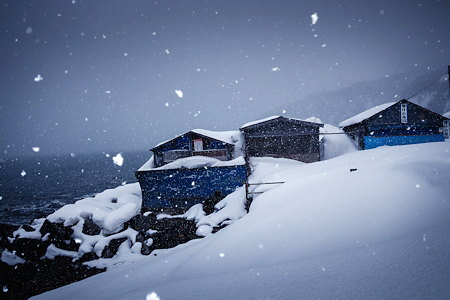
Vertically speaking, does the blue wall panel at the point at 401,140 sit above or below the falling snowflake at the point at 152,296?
above

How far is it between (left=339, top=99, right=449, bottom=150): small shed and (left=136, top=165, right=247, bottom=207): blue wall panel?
50.5ft

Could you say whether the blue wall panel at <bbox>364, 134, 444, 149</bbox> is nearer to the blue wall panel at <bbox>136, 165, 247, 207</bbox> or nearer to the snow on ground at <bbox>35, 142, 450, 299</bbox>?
the blue wall panel at <bbox>136, 165, 247, 207</bbox>

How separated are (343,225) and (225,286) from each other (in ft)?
9.30

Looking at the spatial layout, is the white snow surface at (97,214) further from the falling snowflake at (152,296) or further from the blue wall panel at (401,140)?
the blue wall panel at (401,140)

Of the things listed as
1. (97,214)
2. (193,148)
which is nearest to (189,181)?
(193,148)

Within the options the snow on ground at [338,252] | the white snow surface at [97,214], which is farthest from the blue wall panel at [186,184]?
the snow on ground at [338,252]

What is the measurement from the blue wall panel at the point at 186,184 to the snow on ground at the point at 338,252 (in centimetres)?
945

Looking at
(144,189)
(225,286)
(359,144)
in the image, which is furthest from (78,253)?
(359,144)

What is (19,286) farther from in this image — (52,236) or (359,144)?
(359,144)

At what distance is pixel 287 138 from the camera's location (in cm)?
2014

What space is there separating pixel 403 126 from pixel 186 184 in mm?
22764

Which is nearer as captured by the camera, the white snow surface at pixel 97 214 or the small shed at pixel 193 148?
the white snow surface at pixel 97 214

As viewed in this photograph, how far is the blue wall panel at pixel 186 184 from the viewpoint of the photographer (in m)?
15.6

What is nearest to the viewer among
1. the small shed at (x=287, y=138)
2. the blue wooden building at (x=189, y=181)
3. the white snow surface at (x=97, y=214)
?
the white snow surface at (x=97, y=214)
